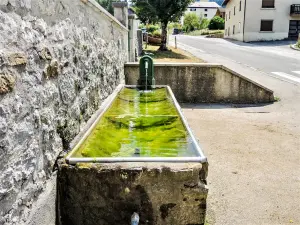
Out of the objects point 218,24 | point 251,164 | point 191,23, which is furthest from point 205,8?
point 251,164

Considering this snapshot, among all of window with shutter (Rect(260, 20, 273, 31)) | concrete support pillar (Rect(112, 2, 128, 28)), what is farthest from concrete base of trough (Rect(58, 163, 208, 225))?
window with shutter (Rect(260, 20, 273, 31))

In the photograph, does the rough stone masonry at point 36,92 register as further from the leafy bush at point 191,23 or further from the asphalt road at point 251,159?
the leafy bush at point 191,23

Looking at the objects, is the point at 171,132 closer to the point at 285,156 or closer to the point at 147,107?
the point at 147,107

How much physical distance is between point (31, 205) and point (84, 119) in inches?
72.5

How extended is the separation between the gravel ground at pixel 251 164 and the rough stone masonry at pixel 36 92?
1.76m

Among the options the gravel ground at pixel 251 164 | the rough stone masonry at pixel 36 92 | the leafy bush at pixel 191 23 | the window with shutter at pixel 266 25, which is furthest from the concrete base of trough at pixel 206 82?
the leafy bush at pixel 191 23

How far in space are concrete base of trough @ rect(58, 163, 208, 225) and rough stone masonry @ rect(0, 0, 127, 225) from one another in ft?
0.93

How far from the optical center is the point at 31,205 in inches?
90.0

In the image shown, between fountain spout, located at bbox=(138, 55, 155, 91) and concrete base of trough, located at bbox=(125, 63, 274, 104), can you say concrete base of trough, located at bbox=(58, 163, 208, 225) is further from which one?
concrete base of trough, located at bbox=(125, 63, 274, 104)

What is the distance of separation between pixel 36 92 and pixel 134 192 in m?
1.11

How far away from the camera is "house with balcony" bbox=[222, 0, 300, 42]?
33594mm

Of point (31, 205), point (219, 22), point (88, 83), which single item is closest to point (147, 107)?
point (88, 83)

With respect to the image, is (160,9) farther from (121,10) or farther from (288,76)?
(121,10)

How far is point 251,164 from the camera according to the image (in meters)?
4.70
